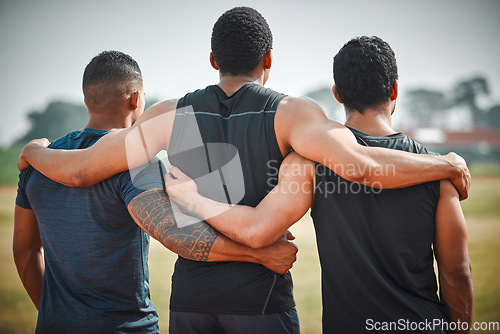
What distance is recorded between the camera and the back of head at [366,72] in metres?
2.30

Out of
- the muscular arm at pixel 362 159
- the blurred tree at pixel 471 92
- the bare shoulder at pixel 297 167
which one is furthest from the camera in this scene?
the blurred tree at pixel 471 92

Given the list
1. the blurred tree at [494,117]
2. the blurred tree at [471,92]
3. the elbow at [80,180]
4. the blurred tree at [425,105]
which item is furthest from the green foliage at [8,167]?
the blurred tree at [471,92]

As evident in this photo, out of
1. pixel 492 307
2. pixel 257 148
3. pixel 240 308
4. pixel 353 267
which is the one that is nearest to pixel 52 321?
pixel 240 308

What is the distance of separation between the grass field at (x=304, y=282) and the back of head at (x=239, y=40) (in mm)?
3967

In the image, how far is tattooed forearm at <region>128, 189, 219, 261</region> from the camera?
90.3 inches

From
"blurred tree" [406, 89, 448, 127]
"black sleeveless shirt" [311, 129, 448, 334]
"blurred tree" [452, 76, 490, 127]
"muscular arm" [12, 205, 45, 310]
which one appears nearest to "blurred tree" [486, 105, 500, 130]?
"blurred tree" [452, 76, 490, 127]

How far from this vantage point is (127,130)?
8.20ft

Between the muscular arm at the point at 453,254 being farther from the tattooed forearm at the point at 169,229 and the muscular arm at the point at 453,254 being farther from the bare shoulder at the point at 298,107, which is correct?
the tattooed forearm at the point at 169,229

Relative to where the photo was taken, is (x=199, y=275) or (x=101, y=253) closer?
(x=199, y=275)

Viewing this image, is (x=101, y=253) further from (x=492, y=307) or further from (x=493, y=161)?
(x=493, y=161)

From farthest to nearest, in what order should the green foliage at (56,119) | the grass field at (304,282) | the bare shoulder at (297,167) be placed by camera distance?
the green foliage at (56,119) < the grass field at (304,282) < the bare shoulder at (297,167)

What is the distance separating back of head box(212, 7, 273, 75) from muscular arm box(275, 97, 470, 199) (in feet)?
1.55

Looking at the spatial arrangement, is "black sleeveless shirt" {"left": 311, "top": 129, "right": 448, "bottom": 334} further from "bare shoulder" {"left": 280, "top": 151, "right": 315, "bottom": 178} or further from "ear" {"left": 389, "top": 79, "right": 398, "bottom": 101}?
"ear" {"left": 389, "top": 79, "right": 398, "bottom": 101}

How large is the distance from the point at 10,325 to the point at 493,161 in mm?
53239
